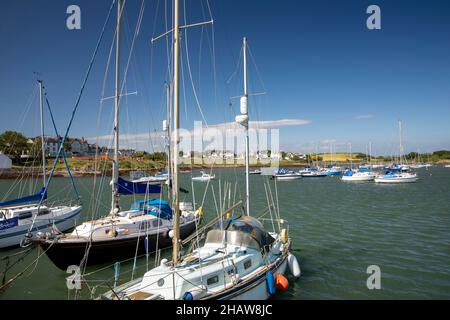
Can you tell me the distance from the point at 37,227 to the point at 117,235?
940cm

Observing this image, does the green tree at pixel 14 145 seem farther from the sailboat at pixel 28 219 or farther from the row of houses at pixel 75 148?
the sailboat at pixel 28 219

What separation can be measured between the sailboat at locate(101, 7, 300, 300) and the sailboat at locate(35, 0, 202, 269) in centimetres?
202

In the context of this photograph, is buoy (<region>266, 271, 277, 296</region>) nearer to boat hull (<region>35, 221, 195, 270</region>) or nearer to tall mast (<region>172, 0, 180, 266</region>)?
tall mast (<region>172, 0, 180, 266</region>)

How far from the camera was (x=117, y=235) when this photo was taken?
16250 mm

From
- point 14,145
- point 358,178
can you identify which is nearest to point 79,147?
point 14,145

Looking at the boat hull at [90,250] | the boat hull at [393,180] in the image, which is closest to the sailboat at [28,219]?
the boat hull at [90,250]

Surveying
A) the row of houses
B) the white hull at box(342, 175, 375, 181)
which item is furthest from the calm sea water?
A: the row of houses

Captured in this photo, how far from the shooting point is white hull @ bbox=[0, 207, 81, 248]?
19.3 metres

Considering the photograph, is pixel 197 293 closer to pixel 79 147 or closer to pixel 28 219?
pixel 28 219

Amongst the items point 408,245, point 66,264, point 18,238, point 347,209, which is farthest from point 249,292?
point 347,209

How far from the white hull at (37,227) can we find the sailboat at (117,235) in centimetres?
252

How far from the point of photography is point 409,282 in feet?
44.4

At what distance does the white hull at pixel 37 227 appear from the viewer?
19.3 meters
